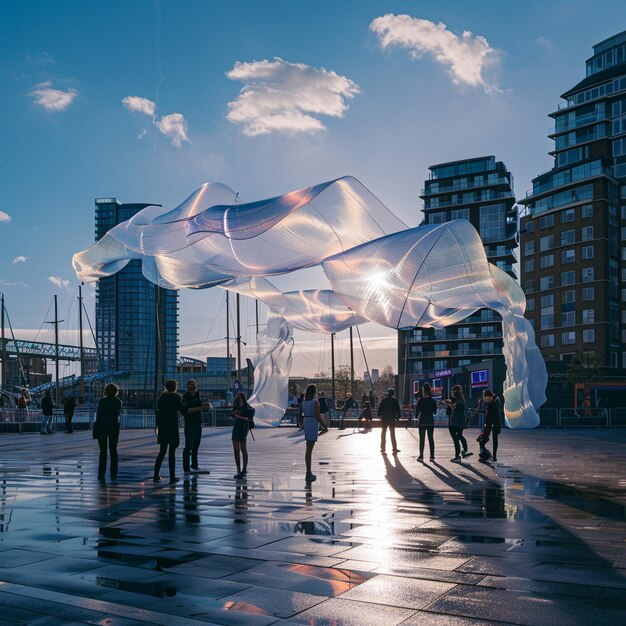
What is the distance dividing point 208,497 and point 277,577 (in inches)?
224

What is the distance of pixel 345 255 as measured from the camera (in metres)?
19.0

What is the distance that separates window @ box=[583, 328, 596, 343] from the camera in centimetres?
8306

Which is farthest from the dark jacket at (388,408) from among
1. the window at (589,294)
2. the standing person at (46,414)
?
the window at (589,294)

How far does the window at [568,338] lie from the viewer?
84875 millimetres

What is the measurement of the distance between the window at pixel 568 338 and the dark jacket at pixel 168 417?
76.5 m

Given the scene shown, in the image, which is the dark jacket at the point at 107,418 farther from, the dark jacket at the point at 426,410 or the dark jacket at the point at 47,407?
the dark jacket at the point at 47,407

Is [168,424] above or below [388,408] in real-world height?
above

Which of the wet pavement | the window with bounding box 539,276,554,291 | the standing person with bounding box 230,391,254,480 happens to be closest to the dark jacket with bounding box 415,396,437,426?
the wet pavement

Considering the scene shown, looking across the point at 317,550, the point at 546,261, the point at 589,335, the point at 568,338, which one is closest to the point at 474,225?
the point at 546,261

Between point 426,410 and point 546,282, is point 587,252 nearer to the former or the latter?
point 546,282

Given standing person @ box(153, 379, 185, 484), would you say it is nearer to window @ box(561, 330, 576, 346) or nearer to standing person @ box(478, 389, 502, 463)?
standing person @ box(478, 389, 502, 463)

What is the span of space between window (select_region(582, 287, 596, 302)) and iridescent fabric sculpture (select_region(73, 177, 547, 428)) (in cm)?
6449

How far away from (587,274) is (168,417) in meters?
77.6

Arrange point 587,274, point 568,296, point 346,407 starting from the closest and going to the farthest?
1. point 346,407
2. point 587,274
3. point 568,296
